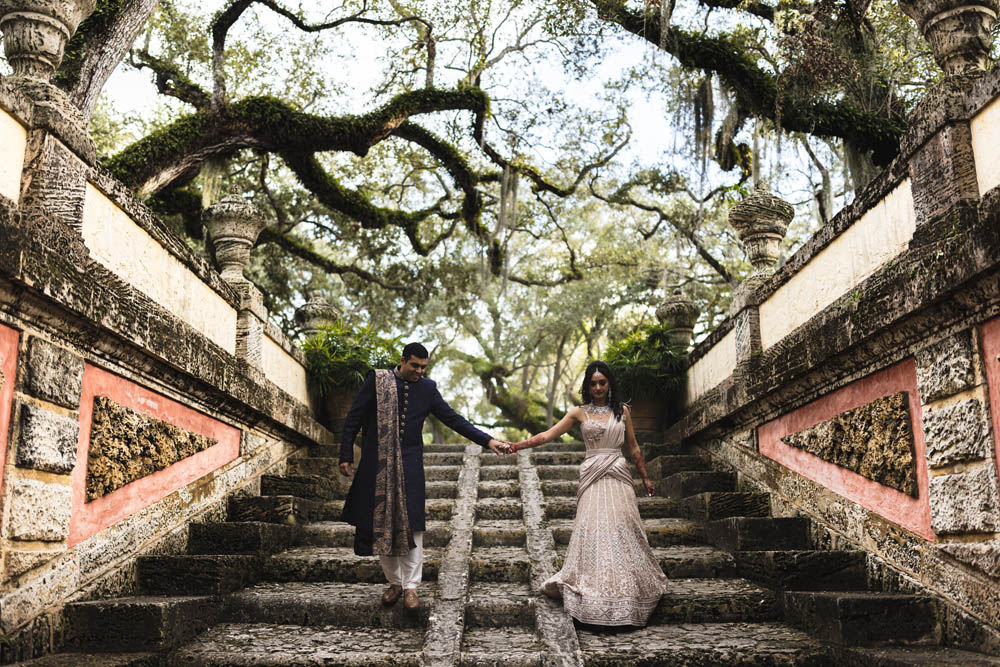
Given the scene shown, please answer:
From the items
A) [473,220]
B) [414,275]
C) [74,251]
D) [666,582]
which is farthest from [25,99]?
[414,275]

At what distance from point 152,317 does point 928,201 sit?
434cm

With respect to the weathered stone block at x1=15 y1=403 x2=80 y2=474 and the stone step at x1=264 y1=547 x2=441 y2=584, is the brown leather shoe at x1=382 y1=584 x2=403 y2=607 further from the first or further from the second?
the weathered stone block at x1=15 y1=403 x2=80 y2=474

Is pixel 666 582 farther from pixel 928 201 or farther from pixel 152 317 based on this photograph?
pixel 152 317

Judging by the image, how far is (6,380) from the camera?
316cm

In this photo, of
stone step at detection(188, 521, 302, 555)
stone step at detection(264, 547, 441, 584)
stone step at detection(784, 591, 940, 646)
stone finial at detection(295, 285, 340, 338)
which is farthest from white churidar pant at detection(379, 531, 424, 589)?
stone finial at detection(295, 285, 340, 338)

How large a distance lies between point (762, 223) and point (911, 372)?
2775 mm

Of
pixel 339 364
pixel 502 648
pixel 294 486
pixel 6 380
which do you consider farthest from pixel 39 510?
pixel 339 364

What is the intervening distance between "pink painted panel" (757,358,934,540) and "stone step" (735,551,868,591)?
0.34 m

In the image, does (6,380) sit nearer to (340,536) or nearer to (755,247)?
(340,536)

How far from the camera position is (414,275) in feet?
45.9

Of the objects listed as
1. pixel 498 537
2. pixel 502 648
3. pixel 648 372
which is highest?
pixel 648 372

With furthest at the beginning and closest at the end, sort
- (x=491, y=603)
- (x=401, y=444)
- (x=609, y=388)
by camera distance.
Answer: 1. (x=609, y=388)
2. (x=401, y=444)
3. (x=491, y=603)

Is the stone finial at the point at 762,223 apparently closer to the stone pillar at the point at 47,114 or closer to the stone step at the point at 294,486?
the stone step at the point at 294,486

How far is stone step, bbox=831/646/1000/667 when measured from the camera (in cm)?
295
